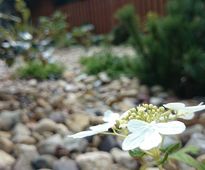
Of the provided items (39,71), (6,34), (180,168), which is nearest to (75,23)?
(39,71)

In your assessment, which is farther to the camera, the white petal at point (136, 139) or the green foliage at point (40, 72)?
the green foliage at point (40, 72)

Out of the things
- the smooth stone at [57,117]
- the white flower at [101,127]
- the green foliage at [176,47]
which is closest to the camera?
the white flower at [101,127]

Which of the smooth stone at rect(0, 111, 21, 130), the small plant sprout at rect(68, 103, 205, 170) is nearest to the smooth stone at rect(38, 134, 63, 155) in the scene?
the smooth stone at rect(0, 111, 21, 130)

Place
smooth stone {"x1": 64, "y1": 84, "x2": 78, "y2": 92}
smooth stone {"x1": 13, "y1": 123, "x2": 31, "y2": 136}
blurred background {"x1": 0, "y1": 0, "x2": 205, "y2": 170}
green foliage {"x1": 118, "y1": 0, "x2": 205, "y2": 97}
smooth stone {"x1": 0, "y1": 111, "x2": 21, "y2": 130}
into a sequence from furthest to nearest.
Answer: smooth stone {"x1": 64, "y1": 84, "x2": 78, "y2": 92}
green foliage {"x1": 118, "y1": 0, "x2": 205, "y2": 97}
smooth stone {"x1": 0, "y1": 111, "x2": 21, "y2": 130}
smooth stone {"x1": 13, "y1": 123, "x2": 31, "y2": 136}
blurred background {"x1": 0, "y1": 0, "x2": 205, "y2": 170}

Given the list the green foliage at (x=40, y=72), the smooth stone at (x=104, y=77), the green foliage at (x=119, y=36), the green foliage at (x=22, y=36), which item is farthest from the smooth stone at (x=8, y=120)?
the green foliage at (x=119, y=36)

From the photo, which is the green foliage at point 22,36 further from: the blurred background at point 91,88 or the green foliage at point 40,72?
the green foliage at point 40,72

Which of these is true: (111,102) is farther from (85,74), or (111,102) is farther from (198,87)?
(85,74)

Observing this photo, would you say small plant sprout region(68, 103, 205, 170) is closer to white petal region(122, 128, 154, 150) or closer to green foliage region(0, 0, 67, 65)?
white petal region(122, 128, 154, 150)

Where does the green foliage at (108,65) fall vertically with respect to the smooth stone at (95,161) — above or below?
below
